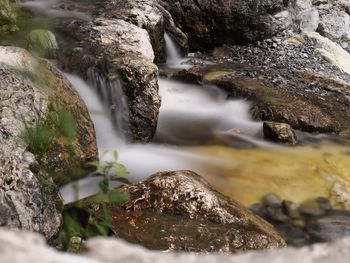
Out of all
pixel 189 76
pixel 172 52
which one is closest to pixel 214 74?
pixel 189 76

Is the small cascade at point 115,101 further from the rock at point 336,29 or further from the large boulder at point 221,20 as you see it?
the rock at point 336,29

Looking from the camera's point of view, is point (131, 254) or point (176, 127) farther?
point (176, 127)

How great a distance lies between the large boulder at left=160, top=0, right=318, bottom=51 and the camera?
39.6ft

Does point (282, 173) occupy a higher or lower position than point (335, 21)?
lower

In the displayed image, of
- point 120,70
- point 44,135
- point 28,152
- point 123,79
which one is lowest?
point 123,79

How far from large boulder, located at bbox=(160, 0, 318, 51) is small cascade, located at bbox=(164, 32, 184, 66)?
1.11 m

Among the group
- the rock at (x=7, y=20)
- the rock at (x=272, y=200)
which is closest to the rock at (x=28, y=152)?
the rock at (x=7, y=20)

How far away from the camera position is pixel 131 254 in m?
0.99

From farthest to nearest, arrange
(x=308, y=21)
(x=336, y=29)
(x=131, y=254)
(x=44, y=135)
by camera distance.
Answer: (x=336, y=29), (x=308, y=21), (x=44, y=135), (x=131, y=254)

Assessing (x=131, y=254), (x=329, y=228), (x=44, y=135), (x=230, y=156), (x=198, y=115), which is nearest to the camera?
(x=131, y=254)

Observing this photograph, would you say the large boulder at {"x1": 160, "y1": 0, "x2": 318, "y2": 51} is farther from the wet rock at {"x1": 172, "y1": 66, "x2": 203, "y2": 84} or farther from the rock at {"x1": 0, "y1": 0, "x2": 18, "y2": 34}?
the rock at {"x1": 0, "y1": 0, "x2": 18, "y2": 34}

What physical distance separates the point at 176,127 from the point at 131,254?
270 inches

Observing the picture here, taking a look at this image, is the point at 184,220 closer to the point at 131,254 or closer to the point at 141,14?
the point at 131,254

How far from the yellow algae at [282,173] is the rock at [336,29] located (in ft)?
22.7
